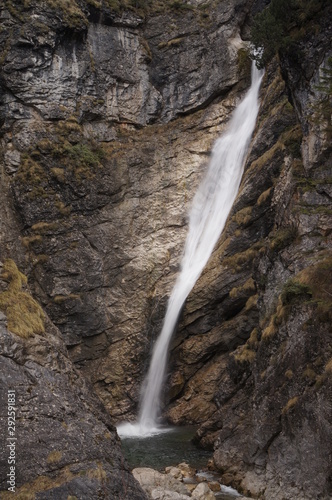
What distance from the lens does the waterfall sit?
2184 centimetres

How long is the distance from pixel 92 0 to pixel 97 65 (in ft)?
12.6

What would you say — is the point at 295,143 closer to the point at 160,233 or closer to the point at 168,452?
the point at 160,233

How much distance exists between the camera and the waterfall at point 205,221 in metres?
21.8

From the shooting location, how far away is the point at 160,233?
25844mm

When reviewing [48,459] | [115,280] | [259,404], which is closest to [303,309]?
[259,404]

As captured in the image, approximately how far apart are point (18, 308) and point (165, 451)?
793 centimetres

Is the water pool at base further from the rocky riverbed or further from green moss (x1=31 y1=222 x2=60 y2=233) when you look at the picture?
green moss (x1=31 y1=222 x2=60 y2=233)

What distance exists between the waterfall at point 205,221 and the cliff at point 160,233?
560 millimetres

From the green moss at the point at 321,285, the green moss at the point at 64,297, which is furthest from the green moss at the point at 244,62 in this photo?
the green moss at the point at 321,285

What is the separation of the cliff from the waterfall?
560 millimetres

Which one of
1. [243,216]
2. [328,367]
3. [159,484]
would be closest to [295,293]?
[328,367]

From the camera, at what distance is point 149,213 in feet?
86.0

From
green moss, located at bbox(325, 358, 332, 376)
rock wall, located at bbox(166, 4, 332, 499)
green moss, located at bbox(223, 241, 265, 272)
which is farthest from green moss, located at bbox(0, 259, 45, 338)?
green moss, located at bbox(223, 241, 265, 272)

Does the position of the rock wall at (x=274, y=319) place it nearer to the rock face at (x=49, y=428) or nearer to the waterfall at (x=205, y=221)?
the waterfall at (x=205, y=221)
